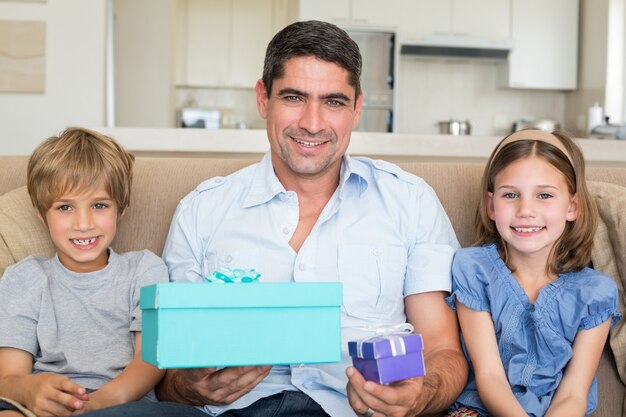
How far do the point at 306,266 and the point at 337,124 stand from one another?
31 cm

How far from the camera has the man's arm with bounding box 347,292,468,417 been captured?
1.20 metres

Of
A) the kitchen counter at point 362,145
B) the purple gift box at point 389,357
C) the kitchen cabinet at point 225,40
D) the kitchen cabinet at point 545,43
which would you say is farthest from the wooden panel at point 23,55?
the purple gift box at point 389,357

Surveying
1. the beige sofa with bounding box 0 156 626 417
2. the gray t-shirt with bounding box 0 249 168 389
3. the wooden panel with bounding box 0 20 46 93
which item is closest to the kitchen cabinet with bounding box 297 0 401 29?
the wooden panel with bounding box 0 20 46 93

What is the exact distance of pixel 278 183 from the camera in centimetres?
172

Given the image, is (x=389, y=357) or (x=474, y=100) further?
(x=474, y=100)

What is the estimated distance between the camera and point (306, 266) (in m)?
A: 1.61

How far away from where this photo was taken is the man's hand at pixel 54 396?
4.38ft

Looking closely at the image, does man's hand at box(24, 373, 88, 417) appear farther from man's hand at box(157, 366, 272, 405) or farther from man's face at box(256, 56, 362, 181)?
man's face at box(256, 56, 362, 181)

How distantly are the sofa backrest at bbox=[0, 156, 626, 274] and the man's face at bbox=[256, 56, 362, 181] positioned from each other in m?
0.27

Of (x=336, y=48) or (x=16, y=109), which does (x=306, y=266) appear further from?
(x=16, y=109)

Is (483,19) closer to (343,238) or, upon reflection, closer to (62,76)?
(62,76)

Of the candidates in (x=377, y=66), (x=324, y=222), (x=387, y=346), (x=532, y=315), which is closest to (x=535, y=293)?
(x=532, y=315)

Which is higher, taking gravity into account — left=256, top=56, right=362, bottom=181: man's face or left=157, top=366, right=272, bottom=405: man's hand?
left=256, top=56, right=362, bottom=181: man's face

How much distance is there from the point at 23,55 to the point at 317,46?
3304 mm
